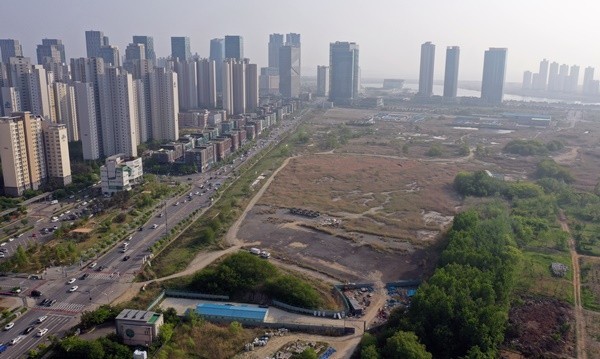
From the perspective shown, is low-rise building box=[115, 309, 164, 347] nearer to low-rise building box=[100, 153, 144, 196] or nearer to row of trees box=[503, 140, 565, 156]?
low-rise building box=[100, 153, 144, 196]

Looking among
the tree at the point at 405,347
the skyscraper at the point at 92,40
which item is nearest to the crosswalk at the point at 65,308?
the tree at the point at 405,347

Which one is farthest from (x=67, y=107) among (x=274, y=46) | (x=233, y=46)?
(x=274, y=46)

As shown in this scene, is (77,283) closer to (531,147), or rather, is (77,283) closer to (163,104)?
(163,104)

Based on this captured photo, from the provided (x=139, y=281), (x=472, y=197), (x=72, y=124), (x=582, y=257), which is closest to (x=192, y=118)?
(x=72, y=124)

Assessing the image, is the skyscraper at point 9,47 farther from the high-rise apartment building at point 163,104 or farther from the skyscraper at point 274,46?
the skyscraper at point 274,46

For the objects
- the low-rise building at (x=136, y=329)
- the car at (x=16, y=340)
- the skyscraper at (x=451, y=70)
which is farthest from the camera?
the skyscraper at (x=451, y=70)

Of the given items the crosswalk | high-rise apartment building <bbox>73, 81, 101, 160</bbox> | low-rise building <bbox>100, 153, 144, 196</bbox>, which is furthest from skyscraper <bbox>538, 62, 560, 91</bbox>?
the crosswalk
